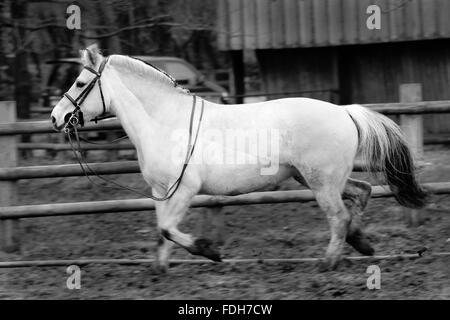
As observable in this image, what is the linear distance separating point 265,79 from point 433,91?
2.81m

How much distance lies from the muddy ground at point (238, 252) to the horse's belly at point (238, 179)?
2.33 ft

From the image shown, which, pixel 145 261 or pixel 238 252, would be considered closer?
pixel 145 261

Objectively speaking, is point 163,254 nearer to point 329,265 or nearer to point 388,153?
point 329,265

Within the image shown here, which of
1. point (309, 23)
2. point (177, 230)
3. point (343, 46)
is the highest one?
point (309, 23)

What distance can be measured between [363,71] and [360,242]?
7.55 metres

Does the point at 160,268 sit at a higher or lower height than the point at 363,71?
lower

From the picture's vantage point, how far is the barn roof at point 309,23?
43.5 feet

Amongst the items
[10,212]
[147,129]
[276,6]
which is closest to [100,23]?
[276,6]

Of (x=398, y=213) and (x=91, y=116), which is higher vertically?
(x=91, y=116)

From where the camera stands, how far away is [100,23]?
11.6 metres

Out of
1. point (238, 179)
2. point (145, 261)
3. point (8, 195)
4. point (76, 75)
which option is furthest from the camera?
point (76, 75)

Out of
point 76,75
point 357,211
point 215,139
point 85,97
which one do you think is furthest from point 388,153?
point 76,75

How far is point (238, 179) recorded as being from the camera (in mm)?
6789
